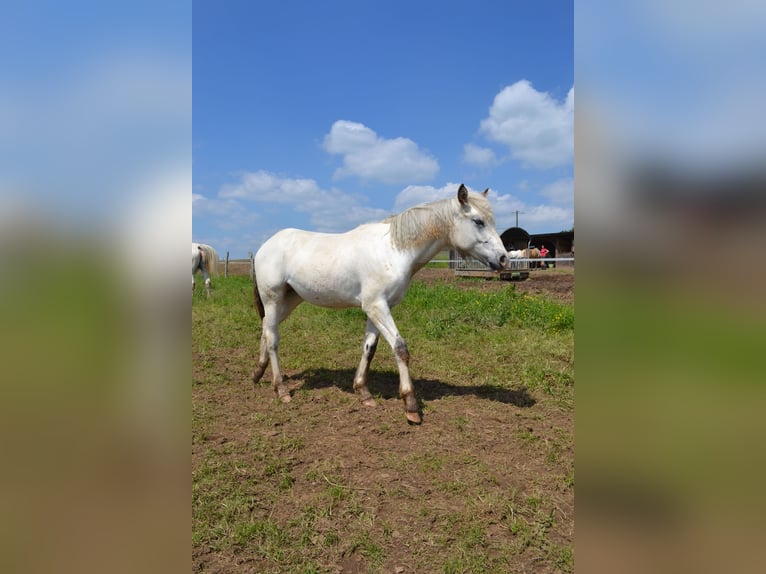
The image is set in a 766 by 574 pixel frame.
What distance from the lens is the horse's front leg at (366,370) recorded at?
Answer: 4793mm

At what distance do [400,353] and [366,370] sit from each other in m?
0.77

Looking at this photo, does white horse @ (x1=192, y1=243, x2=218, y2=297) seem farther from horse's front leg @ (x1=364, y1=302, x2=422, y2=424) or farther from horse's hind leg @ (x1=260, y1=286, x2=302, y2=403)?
horse's front leg @ (x1=364, y1=302, x2=422, y2=424)

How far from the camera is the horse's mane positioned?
455 cm

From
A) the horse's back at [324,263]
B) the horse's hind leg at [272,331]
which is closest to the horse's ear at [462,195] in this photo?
the horse's back at [324,263]

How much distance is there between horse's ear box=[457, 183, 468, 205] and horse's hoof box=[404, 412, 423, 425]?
2.27 meters

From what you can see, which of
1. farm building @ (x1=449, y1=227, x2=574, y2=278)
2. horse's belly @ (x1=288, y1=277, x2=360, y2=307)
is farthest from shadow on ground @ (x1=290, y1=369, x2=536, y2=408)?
farm building @ (x1=449, y1=227, x2=574, y2=278)

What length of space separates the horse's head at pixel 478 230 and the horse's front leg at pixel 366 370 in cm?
153

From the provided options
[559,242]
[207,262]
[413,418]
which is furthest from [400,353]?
[559,242]
